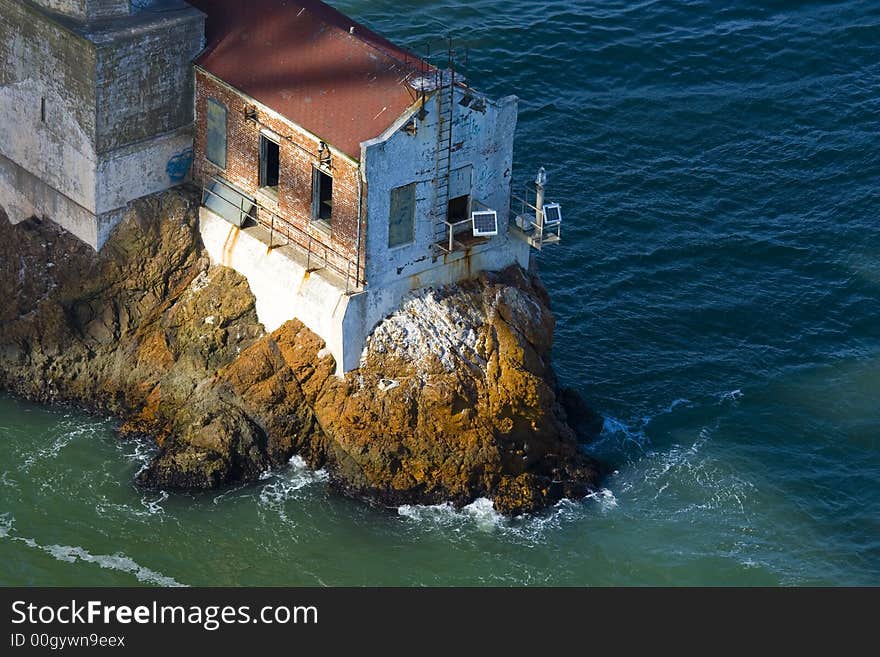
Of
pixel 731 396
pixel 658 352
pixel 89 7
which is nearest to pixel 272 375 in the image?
pixel 89 7

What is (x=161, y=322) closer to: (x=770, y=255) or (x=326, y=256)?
(x=326, y=256)

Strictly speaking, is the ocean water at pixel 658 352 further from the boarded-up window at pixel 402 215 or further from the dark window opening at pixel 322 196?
the dark window opening at pixel 322 196

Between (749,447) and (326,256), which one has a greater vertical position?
(326,256)

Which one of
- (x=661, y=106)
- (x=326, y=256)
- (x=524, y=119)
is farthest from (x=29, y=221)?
(x=661, y=106)

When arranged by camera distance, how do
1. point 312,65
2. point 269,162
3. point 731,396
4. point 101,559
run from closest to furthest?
point 101,559
point 312,65
point 269,162
point 731,396

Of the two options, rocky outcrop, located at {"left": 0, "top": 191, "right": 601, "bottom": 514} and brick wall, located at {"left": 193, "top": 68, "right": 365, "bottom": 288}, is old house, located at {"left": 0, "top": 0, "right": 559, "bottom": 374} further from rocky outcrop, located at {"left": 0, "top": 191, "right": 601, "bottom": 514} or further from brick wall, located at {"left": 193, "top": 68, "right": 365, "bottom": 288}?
rocky outcrop, located at {"left": 0, "top": 191, "right": 601, "bottom": 514}

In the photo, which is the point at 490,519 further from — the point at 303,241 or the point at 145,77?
the point at 145,77
